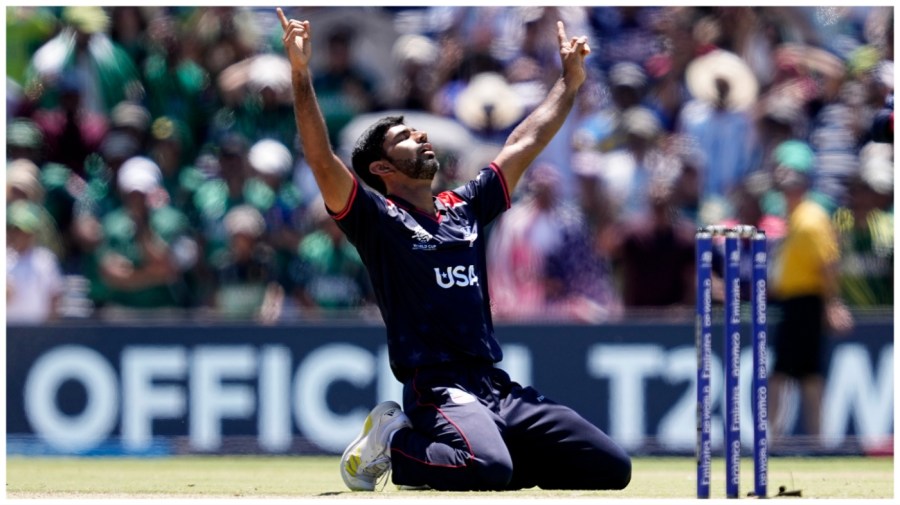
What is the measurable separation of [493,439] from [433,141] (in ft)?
18.7

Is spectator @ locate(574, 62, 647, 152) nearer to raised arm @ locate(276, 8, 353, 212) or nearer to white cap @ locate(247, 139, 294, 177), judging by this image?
white cap @ locate(247, 139, 294, 177)

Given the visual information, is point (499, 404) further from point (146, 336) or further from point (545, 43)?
point (545, 43)

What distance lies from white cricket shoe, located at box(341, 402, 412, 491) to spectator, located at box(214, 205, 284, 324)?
4585mm

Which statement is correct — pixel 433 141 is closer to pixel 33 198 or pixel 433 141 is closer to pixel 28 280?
pixel 33 198

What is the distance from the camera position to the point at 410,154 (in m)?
7.52

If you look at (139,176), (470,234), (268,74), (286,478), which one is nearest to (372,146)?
(470,234)

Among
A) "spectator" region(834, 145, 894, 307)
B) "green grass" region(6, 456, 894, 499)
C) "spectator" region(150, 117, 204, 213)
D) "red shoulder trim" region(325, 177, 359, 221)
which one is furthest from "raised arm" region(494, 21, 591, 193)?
"spectator" region(150, 117, 204, 213)

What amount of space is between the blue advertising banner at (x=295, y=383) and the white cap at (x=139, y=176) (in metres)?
1.12

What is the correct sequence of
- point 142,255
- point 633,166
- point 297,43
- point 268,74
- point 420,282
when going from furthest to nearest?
point 268,74
point 633,166
point 142,255
point 420,282
point 297,43

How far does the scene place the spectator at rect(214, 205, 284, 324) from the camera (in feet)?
39.2

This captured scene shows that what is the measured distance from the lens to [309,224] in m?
12.2

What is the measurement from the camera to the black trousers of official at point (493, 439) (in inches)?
279

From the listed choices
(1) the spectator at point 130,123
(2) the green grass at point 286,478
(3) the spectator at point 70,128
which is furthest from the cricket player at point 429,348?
(3) the spectator at point 70,128

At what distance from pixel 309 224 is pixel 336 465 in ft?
7.35
